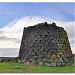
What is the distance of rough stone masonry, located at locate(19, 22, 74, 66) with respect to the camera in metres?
19.8

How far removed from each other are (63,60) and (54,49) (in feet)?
1.65

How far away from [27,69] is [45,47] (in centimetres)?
203

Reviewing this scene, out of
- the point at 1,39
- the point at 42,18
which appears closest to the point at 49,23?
the point at 42,18

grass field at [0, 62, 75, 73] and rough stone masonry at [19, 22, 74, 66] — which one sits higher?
rough stone masonry at [19, 22, 74, 66]

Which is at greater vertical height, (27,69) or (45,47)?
(45,47)

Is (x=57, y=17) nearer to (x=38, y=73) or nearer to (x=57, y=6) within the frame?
(x=57, y=6)

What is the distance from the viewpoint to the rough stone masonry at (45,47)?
65.1 feet

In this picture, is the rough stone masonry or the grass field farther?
the rough stone masonry

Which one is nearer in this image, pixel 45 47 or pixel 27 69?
pixel 27 69

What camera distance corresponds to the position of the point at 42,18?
726 inches

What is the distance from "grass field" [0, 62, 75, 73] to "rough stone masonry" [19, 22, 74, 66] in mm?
682

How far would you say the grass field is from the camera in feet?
58.7

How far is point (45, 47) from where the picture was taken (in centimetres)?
2000

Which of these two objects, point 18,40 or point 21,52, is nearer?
point 18,40
